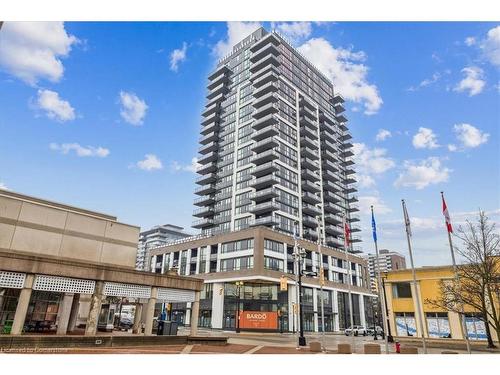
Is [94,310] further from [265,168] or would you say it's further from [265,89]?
[265,89]

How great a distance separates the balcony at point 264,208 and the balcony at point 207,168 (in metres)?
19.9

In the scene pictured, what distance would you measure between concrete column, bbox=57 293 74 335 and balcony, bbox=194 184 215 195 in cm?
5897

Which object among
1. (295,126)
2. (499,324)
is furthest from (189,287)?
(295,126)

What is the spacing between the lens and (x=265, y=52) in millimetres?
91375

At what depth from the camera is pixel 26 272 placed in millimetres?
19641

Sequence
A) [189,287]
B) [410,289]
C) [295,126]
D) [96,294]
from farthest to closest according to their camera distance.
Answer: [295,126] < [410,289] < [189,287] < [96,294]

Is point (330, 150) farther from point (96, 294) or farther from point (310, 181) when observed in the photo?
point (96, 294)

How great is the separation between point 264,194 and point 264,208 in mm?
2996

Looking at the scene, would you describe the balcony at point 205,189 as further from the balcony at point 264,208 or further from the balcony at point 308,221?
the balcony at point 308,221

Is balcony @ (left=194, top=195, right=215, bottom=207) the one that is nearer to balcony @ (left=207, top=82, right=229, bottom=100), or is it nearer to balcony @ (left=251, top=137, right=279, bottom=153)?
balcony @ (left=251, top=137, right=279, bottom=153)

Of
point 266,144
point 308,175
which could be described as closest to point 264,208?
point 266,144

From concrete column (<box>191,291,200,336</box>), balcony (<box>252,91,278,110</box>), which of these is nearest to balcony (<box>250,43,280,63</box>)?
balcony (<box>252,91,278,110</box>)

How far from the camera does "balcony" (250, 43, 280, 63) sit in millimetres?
90500

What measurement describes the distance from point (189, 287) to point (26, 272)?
35.3 ft
